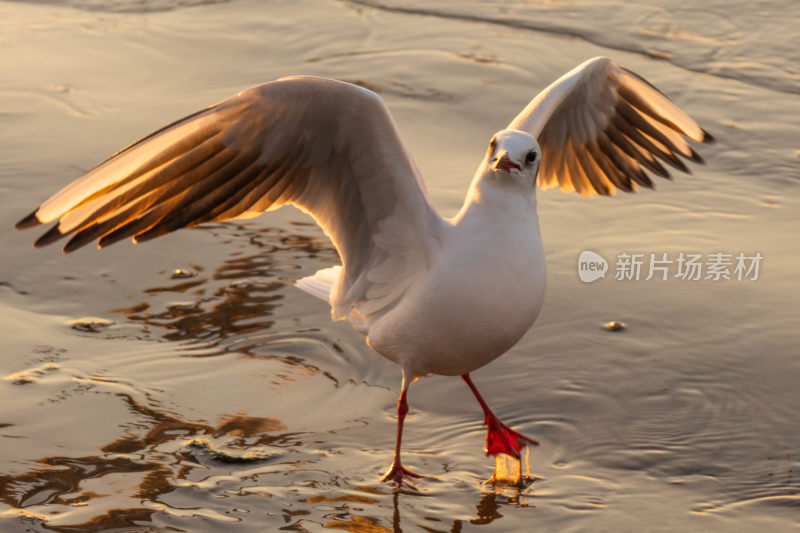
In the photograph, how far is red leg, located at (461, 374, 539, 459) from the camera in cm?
450

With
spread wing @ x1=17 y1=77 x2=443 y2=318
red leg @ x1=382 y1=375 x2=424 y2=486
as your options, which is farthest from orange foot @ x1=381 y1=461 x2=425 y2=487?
spread wing @ x1=17 y1=77 x2=443 y2=318

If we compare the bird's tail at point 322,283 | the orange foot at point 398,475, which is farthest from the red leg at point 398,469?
the bird's tail at point 322,283

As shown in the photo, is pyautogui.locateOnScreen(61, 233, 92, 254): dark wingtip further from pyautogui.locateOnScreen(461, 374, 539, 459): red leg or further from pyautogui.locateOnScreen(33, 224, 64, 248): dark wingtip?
pyautogui.locateOnScreen(461, 374, 539, 459): red leg

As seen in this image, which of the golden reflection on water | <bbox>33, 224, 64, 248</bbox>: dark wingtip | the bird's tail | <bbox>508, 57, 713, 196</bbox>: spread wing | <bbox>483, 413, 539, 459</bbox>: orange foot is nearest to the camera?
the golden reflection on water

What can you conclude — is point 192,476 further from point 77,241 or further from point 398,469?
point 77,241

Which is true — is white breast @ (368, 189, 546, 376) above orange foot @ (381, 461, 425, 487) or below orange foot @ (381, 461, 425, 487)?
above

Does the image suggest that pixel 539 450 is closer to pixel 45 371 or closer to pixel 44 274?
pixel 45 371

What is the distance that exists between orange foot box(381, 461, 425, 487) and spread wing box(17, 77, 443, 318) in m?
0.80

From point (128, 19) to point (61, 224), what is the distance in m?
5.98

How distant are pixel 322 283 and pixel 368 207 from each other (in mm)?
695

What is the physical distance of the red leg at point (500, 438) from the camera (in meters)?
4.50

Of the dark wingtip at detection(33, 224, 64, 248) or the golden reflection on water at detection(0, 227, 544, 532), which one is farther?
the dark wingtip at detection(33, 224, 64, 248)

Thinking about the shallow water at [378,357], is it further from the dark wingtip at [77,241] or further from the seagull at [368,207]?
the dark wingtip at [77,241]

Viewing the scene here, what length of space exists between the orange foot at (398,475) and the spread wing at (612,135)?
1.96 m
